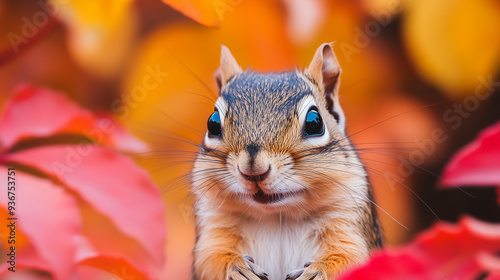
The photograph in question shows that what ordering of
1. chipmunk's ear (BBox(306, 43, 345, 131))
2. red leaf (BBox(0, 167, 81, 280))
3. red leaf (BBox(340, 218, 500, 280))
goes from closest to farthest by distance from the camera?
red leaf (BBox(340, 218, 500, 280)) < red leaf (BBox(0, 167, 81, 280)) < chipmunk's ear (BBox(306, 43, 345, 131))

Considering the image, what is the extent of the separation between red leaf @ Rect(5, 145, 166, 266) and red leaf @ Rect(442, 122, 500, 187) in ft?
1.11

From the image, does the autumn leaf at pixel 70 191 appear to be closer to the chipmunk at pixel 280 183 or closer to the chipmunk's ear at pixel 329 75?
the chipmunk at pixel 280 183

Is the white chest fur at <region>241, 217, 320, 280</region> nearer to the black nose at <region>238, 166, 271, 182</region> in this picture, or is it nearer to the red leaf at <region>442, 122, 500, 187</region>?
the black nose at <region>238, 166, 271, 182</region>

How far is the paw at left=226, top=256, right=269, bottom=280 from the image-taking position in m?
0.56

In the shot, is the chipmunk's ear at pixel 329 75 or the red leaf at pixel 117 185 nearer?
the red leaf at pixel 117 185

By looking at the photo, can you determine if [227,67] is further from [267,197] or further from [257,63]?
[267,197]

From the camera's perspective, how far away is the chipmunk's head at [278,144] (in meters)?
0.51

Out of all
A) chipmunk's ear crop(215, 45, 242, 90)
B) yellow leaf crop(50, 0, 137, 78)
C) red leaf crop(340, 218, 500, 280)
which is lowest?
red leaf crop(340, 218, 500, 280)

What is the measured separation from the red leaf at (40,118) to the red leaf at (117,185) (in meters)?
0.02

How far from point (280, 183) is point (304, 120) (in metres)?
0.08

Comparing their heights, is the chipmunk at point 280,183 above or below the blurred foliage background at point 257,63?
below

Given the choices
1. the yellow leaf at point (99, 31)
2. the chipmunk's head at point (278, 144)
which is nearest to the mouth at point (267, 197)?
the chipmunk's head at point (278, 144)

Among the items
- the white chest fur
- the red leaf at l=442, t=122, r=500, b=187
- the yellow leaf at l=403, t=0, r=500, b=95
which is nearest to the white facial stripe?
the white chest fur

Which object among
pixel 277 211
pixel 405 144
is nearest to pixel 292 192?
pixel 277 211
